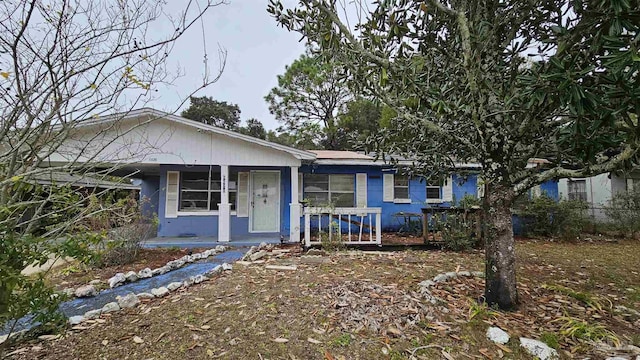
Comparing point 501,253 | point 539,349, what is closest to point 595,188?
point 501,253

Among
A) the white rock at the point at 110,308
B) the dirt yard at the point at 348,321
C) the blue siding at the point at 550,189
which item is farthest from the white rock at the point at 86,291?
the blue siding at the point at 550,189

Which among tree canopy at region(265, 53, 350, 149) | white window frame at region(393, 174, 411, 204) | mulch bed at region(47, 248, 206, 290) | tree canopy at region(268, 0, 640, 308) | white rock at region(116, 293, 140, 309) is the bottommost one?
mulch bed at region(47, 248, 206, 290)

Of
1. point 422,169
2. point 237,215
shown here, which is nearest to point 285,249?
point 237,215

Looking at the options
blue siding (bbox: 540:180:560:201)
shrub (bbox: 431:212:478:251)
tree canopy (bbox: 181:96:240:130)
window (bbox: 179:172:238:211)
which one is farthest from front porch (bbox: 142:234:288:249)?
tree canopy (bbox: 181:96:240:130)

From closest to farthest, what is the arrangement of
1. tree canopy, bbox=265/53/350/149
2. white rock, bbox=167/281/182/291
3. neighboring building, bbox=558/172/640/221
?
white rock, bbox=167/281/182/291 < neighboring building, bbox=558/172/640/221 < tree canopy, bbox=265/53/350/149

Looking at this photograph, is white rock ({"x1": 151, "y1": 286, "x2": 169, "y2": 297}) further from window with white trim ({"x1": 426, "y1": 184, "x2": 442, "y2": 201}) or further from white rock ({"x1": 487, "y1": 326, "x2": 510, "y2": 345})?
window with white trim ({"x1": 426, "y1": 184, "x2": 442, "y2": 201})

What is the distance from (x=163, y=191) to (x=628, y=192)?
15.1m

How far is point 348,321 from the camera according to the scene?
321 centimetres

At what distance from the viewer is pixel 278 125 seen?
21266 millimetres

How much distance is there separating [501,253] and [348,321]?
1.84m

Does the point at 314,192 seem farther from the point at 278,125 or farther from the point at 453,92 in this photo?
the point at 278,125

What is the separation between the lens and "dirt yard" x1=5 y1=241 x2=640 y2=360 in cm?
278

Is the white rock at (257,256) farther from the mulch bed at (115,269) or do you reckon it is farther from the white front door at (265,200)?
the white front door at (265,200)

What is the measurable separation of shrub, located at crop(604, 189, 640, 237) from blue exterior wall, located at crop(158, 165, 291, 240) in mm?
10512
